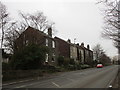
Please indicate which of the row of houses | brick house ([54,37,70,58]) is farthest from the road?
brick house ([54,37,70,58])

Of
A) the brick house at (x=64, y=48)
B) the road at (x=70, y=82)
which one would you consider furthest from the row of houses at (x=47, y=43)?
the road at (x=70, y=82)

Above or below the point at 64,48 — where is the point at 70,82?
below

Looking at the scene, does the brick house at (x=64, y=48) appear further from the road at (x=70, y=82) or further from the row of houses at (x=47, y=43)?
the road at (x=70, y=82)

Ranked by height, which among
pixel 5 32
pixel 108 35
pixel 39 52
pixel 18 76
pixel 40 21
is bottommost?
pixel 18 76

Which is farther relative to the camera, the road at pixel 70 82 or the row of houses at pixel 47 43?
the row of houses at pixel 47 43

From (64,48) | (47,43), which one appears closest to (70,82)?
(47,43)

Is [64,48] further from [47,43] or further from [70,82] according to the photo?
[70,82]

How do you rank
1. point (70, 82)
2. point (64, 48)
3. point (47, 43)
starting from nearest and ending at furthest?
point (70, 82), point (47, 43), point (64, 48)

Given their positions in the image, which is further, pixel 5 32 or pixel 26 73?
pixel 5 32

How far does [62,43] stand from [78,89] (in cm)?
5534

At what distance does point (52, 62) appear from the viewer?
47625mm

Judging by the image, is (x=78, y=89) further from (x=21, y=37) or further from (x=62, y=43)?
(x=62, y=43)

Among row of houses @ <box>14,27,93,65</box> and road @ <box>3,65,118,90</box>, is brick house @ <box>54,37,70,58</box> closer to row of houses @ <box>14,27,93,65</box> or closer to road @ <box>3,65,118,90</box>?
row of houses @ <box>14,27,93,65</box>

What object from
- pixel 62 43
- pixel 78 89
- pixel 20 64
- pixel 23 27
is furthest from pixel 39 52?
pixel 62 43
